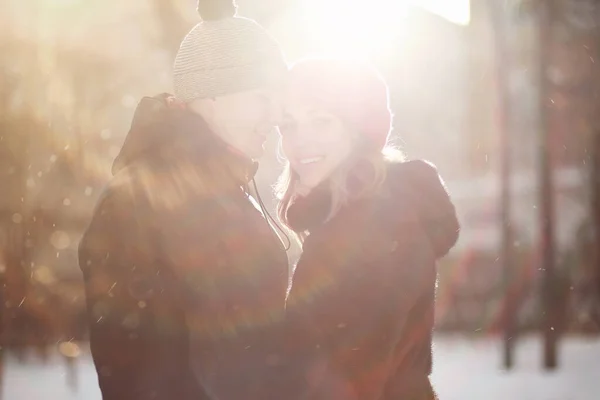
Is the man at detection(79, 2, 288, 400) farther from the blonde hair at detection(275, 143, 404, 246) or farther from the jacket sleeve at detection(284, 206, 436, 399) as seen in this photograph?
the blonde hair at detection(275, 143, 404, 246)

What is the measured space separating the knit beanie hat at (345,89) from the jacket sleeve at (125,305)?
938 mm

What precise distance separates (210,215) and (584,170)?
12685mm

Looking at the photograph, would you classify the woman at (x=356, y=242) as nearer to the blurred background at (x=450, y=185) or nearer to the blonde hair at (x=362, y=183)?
the blonde hair at (x=362, y=183)

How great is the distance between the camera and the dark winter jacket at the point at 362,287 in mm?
3291

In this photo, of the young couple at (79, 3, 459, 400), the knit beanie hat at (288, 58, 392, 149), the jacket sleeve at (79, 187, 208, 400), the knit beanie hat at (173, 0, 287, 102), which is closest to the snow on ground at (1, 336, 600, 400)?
the young couple at (79, 3, 459, 400)

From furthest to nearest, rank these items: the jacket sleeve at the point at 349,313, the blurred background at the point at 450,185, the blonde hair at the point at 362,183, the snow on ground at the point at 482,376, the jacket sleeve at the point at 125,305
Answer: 1. the blurred background at the point at 450,185
2. the snow on ground at the point at 482,376
3. the blonde hair at the point at 362,183
4. the jacket sleeve at the point at 349,313
5. the jacket sleeve at the point at 125,305

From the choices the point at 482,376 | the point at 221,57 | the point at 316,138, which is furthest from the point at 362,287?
the point at 482,376

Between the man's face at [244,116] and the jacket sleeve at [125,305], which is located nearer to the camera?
the jacket sleeve at [125,305]

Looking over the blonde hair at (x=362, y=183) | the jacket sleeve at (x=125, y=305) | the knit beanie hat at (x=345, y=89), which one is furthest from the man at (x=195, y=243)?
the blonde hair at (x=362, y=183)

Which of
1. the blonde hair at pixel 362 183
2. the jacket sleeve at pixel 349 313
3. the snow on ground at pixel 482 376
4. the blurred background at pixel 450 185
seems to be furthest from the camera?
the blurred background at pixel 450 185

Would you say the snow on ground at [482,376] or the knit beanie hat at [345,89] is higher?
the knit beanie hat at [345,89]

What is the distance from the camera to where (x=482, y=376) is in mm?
10469

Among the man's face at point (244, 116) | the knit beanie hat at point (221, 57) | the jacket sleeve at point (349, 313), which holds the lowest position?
the jacket sleeve at point (349, 313)

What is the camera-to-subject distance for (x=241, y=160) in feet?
11.0
